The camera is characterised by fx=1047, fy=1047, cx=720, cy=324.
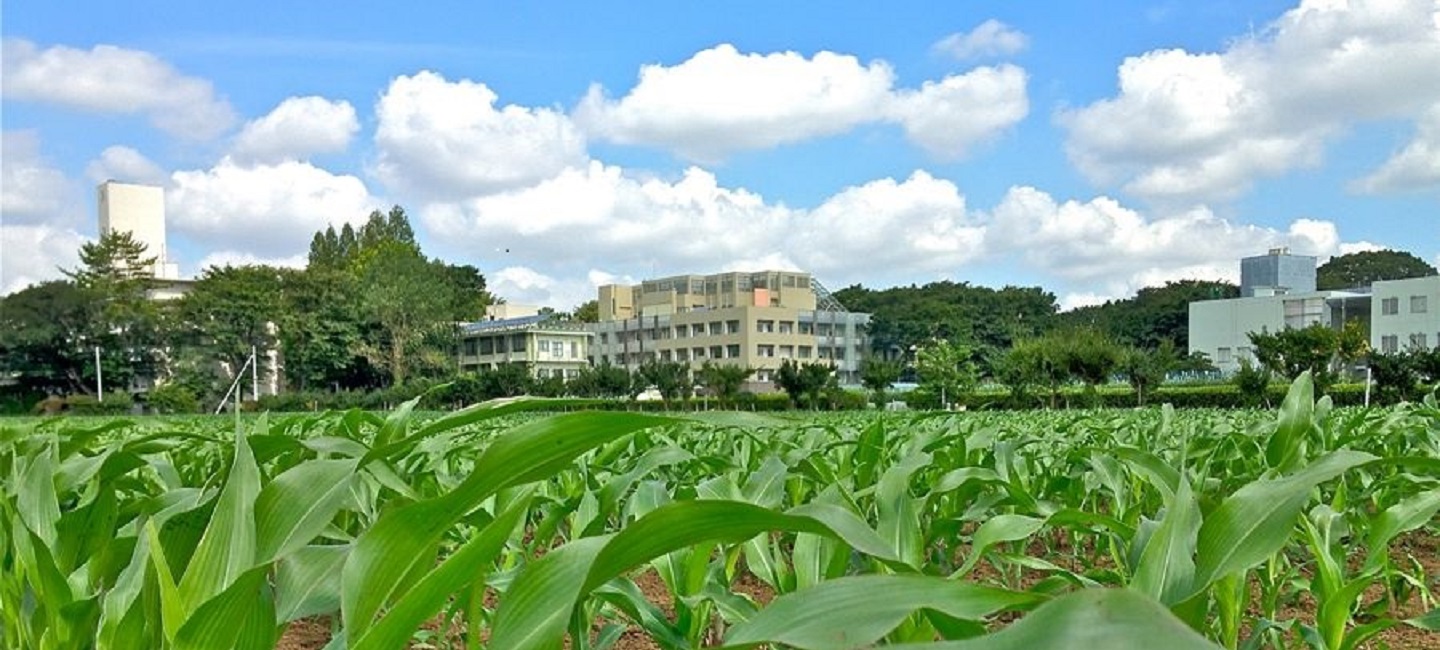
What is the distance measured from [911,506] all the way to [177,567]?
0.98 m

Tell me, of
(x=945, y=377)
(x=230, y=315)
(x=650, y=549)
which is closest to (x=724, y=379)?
(x=945, y=377)

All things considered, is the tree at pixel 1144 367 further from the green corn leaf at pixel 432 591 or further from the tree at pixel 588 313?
the tree at pixel 588 313

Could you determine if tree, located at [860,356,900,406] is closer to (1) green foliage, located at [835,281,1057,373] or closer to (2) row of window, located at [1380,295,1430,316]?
(2) row of window, located at [1380,295,1430,316]

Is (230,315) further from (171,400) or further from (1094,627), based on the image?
(1094,627)

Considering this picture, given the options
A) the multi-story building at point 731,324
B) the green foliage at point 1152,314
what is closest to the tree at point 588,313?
the multi-story building at point 731,324

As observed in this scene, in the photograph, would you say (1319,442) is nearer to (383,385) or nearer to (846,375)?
(383,385)

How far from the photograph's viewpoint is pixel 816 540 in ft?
4.95

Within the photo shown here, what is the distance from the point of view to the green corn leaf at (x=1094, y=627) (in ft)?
1.32

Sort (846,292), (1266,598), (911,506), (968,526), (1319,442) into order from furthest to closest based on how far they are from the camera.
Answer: (846,292) → (968,526) → (1319,442) → (1266,598) → (911,506)

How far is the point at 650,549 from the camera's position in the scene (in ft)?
2.31

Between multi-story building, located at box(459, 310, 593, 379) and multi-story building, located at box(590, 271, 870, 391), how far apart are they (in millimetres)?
2031

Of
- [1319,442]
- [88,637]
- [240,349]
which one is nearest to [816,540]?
[88,637]

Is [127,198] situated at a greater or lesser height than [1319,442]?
greater

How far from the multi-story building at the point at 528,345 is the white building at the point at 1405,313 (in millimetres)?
44153
